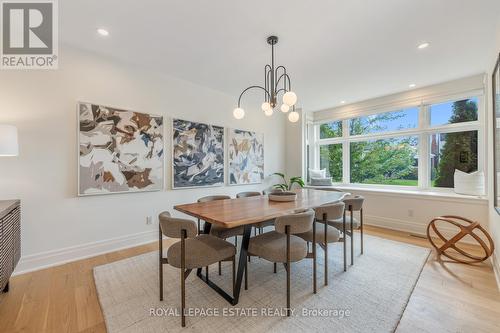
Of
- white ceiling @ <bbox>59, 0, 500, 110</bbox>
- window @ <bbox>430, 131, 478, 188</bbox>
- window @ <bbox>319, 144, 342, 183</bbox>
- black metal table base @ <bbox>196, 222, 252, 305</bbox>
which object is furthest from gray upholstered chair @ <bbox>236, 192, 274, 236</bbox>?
window @ <bbox>430, 131, 478, 188</bbox>

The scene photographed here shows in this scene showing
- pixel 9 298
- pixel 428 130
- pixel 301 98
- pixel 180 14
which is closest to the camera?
pixel 9 298

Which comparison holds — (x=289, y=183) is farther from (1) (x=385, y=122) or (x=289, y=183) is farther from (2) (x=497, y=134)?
(2) (x=497, y=134)

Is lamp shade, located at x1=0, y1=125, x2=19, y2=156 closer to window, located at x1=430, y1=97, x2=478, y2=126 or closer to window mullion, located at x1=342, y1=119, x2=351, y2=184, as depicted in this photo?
window mullion, located at x1=342, y1=119, x2=351, y2=184

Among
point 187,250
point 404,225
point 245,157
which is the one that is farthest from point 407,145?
point 187,250

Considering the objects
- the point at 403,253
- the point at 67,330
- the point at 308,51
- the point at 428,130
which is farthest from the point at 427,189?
the point at 67,330

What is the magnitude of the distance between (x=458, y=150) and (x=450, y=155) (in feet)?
0.42

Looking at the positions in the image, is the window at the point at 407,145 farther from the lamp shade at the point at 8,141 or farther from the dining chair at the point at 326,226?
→ the lamp shade at the point at 8,141

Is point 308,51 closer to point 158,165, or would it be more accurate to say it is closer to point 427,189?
point 158,165

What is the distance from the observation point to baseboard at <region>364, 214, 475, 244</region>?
3.38 m

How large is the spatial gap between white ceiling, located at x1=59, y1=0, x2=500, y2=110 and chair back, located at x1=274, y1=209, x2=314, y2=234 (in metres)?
1.82

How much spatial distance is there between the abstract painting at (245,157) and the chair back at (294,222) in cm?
257

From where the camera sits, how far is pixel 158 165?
3.23 m

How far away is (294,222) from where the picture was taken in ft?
5.57

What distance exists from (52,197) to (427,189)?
566 centimetres
